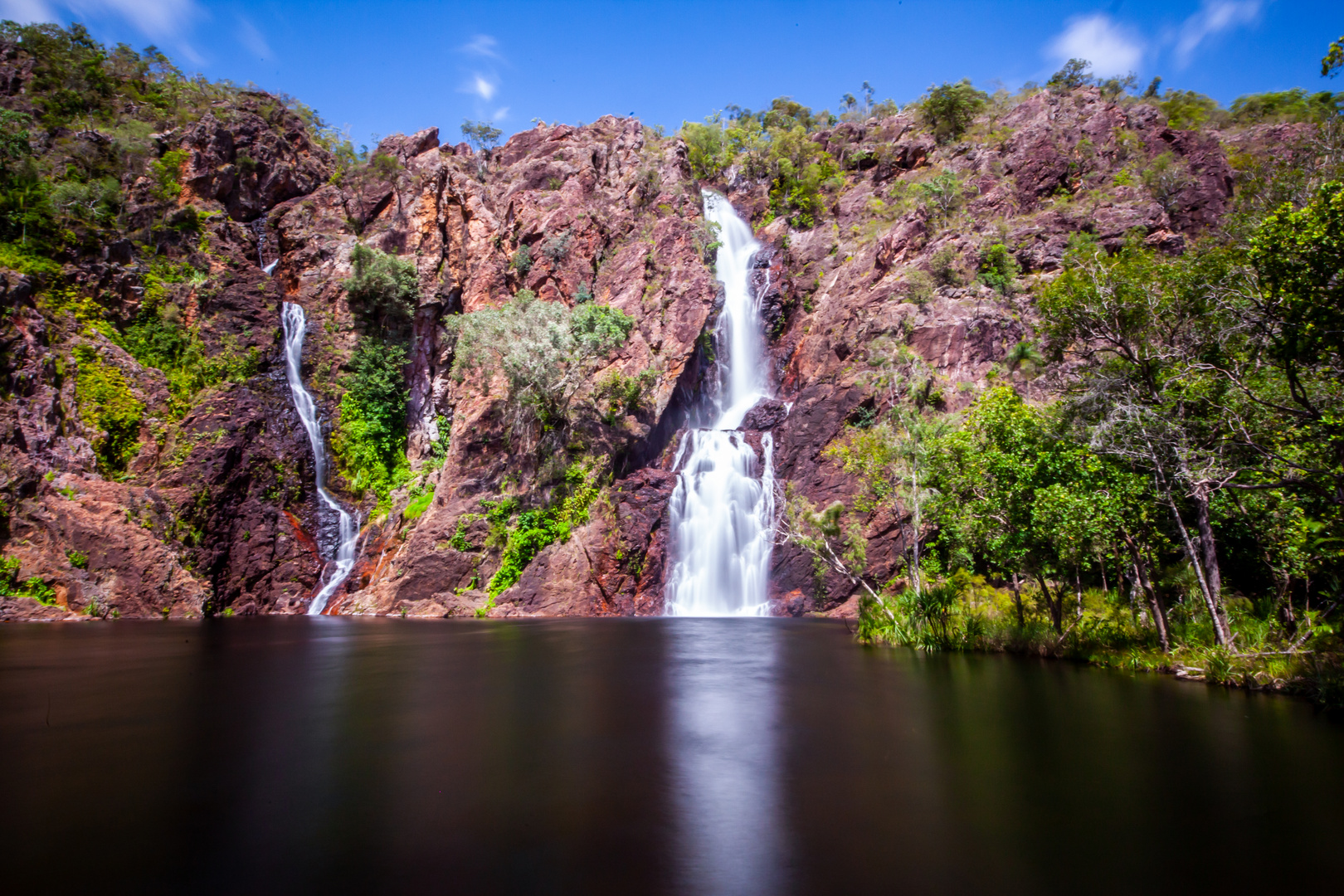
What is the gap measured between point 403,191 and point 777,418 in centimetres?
3371

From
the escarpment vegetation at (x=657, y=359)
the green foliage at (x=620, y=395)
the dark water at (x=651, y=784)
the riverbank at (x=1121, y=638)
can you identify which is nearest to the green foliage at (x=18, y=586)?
the escarpment vegetation at (x=657, y=359)

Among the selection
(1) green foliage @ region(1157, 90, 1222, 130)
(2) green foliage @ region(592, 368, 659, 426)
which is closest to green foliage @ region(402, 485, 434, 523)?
(2) green foliage @ region(592, 368, 659, 426)

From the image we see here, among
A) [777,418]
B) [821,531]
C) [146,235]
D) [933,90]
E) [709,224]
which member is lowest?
[821,531]

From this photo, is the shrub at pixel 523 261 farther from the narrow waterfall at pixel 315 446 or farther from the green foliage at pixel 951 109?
the green foliage at pixel 951 109

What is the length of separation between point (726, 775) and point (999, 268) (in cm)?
4141

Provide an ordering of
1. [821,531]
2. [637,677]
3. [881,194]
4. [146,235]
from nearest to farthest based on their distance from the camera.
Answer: [637,677], [821,531], [146,235], [881,194]

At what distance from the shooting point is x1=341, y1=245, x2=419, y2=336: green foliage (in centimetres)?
4238

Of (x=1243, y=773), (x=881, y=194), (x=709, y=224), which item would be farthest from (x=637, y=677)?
(x=881, y=194)

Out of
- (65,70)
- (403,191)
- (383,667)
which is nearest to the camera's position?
(383,667)

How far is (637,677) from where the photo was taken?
553 inches

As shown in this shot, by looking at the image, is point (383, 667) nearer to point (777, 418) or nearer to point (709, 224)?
point (777, 418)

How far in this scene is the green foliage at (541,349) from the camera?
36000 mm

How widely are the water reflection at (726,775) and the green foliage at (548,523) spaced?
1917 cm

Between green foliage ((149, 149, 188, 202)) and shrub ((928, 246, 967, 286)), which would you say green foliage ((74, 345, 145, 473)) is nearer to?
green foliage ((149, 149, 188, 202))
